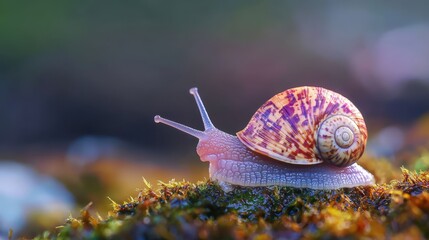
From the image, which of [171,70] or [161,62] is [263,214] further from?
[161,62]

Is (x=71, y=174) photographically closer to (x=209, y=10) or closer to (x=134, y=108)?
(x=134, y=108)

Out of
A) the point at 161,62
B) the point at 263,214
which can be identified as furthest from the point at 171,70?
the point at 263,214

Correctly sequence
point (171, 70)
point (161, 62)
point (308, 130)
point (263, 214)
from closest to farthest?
point (263, 214) → point (308, 130) → point (171, 70) → point (161, 62)

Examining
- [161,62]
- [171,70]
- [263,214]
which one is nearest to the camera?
[263,214]

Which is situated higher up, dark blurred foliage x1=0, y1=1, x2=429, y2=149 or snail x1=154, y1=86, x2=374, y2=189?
dark blurred foliage x1=0, y1=1, x2=429, y2=149

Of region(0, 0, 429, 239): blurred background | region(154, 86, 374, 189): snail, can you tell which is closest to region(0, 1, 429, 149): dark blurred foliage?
region(0, 0, 429, 239): blurred background

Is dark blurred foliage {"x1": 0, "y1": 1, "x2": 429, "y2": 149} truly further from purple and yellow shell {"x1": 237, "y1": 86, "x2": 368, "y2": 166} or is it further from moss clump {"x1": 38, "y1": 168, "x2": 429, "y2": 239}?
moss clump {"x1": 38, "y1": 168, "x2": 429, "y2": 239}
